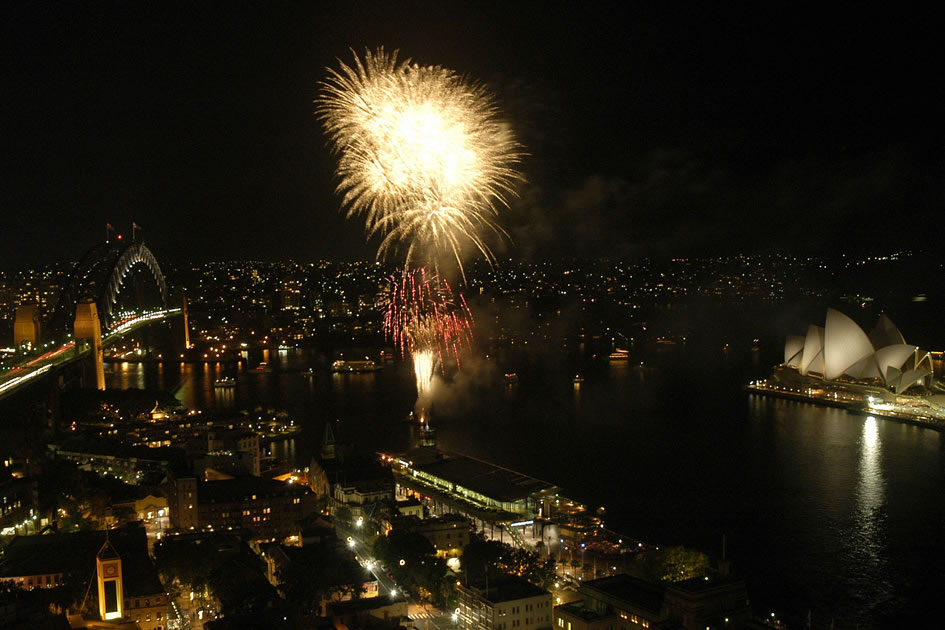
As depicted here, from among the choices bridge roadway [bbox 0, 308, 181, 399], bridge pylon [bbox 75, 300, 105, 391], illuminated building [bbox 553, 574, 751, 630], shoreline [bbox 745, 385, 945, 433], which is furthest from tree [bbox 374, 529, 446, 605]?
bridge pylon [bbox 75, 300, 105, 391]

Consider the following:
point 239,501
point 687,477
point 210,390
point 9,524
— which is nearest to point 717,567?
point 687,477

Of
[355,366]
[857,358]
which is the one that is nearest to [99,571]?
[857,358]

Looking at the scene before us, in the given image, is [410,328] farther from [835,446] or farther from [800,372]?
[835,446]

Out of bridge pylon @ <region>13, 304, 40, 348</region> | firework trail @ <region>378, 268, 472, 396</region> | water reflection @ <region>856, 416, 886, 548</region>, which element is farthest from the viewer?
bridge pylon @ <region>13, 304, 40, 348</region>

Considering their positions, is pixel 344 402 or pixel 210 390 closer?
pixel 344 402

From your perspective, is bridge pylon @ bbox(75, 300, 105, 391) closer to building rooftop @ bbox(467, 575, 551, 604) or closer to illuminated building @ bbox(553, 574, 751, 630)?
building rooftop @ bbox(467, 575, 551, 604)

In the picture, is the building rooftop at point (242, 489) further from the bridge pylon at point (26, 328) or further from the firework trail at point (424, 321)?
the bridge pylon at point (26, 328)

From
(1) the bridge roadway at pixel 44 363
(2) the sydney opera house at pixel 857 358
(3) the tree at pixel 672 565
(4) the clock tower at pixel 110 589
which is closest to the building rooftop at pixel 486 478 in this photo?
(3) the tree at pixel 672 565
